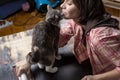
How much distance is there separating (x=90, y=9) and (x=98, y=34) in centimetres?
11

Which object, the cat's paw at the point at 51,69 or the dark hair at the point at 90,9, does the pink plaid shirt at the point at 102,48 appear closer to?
the dark hair at the point at 90,9

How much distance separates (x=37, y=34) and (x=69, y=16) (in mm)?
161

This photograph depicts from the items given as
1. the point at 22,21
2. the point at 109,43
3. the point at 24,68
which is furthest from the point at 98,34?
the point at 22,21

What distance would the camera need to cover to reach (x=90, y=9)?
92cm

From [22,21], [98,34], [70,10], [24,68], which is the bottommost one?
[22,21]

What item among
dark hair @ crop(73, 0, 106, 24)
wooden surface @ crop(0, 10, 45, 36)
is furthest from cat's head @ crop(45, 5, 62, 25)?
wooden surface @ crop(0, 10, 45, 36)

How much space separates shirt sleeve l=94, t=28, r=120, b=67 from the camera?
912mm

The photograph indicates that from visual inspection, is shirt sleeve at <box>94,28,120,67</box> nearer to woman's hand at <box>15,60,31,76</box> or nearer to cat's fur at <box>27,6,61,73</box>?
cat's fur at <box>27,6,61,73</box>

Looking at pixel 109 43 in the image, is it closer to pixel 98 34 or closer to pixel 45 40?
pixel 98 34

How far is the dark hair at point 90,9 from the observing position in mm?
904

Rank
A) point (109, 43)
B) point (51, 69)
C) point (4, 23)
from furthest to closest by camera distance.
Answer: point (4, 23) → point (51, 69) → point (109, 43)

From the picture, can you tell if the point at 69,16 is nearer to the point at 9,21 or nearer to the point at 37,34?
the point at 37,34

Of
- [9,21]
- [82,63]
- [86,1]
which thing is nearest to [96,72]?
[82,63]

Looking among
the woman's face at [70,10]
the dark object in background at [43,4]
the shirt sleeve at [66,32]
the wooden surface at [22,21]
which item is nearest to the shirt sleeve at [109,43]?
the woman's face at [70,10]
